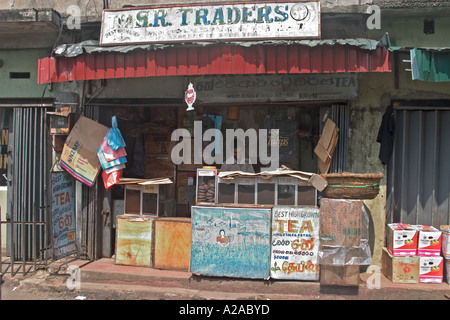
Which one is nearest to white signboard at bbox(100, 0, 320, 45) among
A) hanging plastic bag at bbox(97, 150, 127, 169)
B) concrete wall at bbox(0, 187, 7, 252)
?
hanging plastic bag at bbox(97, 150, 127, 169)

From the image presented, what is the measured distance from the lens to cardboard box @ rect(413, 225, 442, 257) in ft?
19.3

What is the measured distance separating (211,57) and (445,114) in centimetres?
395

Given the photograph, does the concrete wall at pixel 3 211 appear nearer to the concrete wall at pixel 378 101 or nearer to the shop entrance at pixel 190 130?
the shop entrance at pixel 190 130

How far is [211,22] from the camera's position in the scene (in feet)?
20.4

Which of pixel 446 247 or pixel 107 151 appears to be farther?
pixel 107 151

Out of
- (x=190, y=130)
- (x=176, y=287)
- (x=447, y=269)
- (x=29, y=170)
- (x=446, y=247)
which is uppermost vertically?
(x=190, y=130)

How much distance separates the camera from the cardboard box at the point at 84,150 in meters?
6.76

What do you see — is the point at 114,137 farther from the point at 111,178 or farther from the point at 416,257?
the point at 416,257

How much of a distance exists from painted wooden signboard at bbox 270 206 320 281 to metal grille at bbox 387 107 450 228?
1.59 metres

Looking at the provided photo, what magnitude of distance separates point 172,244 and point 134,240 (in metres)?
0.70

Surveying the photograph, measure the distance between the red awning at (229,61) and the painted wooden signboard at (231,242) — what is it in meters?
2.16

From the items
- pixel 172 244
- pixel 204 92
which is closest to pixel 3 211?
pixel 172 244

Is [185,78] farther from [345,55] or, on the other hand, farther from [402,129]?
[402,129]

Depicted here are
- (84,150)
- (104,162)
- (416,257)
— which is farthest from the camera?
(84,150)
